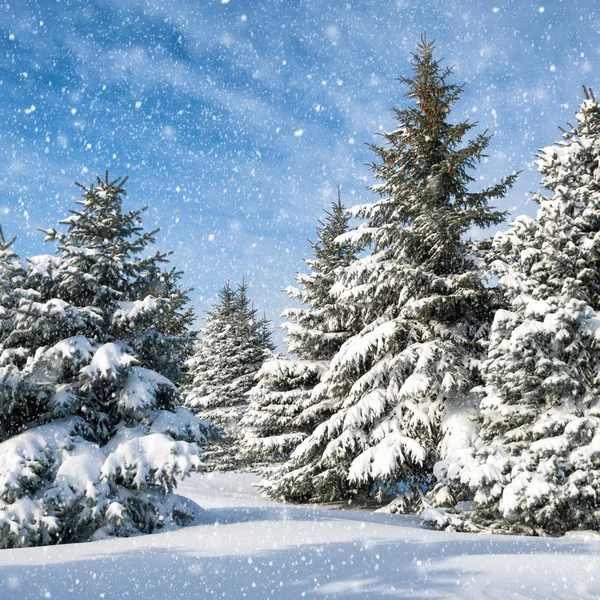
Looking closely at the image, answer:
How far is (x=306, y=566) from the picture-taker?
594 cm

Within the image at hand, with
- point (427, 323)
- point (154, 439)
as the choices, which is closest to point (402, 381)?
point (427, 323)

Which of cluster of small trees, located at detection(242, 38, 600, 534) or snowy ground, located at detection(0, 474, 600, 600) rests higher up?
cluster of small trees, located at detection(242, 38, 600, 534)

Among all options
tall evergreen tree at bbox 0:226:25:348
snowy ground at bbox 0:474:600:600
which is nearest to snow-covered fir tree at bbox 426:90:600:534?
snowy ground at bbox 0:474:600:600

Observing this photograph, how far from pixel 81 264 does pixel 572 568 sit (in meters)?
10.0

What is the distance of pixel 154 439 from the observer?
924 centimetres

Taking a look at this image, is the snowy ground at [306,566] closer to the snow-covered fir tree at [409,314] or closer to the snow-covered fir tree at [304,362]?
the snow-covered fir tree at [409,314]

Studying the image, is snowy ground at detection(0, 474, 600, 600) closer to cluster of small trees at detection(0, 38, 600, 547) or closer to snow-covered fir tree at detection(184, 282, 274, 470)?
cluster of small trees at detection(0, 38, 600, 547)

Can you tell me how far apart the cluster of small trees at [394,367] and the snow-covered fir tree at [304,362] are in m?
0.27

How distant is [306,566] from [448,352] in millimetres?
7755

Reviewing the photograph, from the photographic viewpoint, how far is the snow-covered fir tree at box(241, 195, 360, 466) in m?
17.3

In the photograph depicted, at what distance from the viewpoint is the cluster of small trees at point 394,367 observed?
357 inches

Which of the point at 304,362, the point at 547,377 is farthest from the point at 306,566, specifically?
the point at 304,362

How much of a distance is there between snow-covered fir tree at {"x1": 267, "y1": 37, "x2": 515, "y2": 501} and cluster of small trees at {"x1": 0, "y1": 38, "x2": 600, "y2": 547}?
0.06 m

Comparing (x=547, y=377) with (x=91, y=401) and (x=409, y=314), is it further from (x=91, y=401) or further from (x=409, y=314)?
(x=91, y=401)
